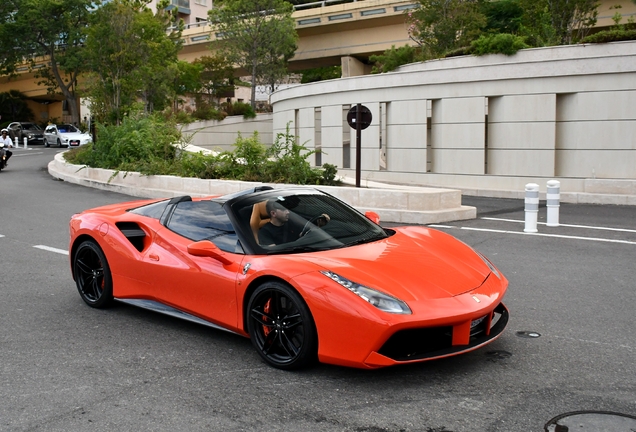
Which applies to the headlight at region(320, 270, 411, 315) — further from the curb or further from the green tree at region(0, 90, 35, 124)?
the green tree at region(0, 90, 35, 124)

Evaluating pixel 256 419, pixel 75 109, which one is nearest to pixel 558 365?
pixel 256 419

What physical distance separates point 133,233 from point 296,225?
1.66 m

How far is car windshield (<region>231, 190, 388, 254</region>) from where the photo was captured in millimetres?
5340

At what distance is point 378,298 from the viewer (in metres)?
4.47

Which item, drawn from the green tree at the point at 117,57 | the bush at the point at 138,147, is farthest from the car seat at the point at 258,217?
the green tree at the point at 117,57

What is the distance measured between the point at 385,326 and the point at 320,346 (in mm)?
508

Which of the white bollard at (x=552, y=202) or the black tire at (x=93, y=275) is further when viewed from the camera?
the white bollard at (x=552, y=202)

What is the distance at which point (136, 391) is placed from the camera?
14.9 ft

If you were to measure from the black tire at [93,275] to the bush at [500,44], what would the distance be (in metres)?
17.0

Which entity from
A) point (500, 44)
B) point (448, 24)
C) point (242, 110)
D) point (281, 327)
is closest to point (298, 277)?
point (281, 327)

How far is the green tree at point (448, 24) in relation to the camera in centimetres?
2681

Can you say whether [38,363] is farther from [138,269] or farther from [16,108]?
[16,108]

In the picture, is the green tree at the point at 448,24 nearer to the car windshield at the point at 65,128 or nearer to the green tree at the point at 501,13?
the green tree at the point at 501,13

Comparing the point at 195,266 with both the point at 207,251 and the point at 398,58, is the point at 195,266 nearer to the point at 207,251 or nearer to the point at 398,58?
the point at 207,251
